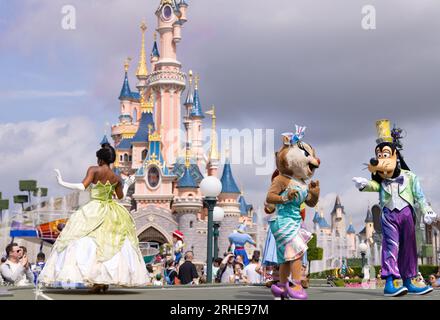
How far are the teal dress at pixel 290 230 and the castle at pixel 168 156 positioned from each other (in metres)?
41.5

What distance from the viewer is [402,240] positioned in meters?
7.43

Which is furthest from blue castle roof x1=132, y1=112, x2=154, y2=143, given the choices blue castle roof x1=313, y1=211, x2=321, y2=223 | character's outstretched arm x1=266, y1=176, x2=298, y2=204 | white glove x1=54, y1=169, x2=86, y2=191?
character's outstretched arm x1=266, y1=176, x2=298, y2=204

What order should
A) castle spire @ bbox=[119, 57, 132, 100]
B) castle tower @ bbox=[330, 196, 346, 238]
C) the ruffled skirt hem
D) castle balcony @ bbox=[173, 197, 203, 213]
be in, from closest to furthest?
the ruffled skirt hem, castle balcony @ bbox=[173, 197, 203, 213], castle spire @ bbox=[119, 57, 132, 100], castle tower @ bbox=[330, 196, 346, 238]

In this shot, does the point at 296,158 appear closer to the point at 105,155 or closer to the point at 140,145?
the point at 105,155

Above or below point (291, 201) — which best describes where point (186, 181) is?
above

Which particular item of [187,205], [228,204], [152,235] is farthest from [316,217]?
[152,235]

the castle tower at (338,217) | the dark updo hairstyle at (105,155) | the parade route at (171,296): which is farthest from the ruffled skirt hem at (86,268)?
the castle tower at (338,217)

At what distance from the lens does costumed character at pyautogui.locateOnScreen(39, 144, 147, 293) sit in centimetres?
704

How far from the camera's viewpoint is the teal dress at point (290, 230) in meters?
6.51

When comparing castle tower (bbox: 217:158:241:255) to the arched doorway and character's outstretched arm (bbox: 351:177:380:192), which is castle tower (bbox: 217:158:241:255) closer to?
the arched doorway

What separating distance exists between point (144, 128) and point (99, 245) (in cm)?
5269

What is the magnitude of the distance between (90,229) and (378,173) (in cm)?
326
